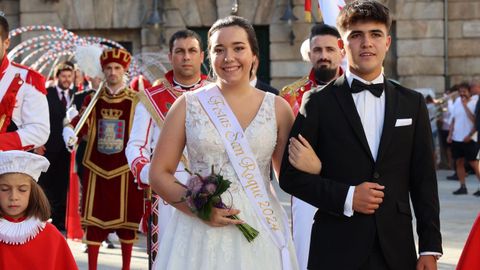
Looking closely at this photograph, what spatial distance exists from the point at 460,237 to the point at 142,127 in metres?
5.34

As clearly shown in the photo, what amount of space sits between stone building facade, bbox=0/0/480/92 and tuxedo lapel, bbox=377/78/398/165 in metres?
18.5

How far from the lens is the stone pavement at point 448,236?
10.4m

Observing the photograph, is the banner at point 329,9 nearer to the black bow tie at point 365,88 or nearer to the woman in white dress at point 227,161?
the woman in white dress at point 227,161

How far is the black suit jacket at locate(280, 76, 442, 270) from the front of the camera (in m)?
4.79

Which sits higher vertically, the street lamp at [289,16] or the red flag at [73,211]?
the street lamp at [289,16]

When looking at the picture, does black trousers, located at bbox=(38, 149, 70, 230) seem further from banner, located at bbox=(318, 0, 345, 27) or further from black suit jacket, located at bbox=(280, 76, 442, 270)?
black suit jacket, located at bbox=(280, 76, 442, 270)

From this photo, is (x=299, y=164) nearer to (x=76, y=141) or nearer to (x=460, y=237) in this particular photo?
(x=76, y=141)

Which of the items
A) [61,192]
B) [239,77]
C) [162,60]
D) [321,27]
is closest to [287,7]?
[162,60]

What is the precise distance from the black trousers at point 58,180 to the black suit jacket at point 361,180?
8859mm

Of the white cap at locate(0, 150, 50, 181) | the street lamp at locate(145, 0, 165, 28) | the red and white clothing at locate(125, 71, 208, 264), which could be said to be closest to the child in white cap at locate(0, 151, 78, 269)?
the white cap at locate(0, 150, 50, 181)

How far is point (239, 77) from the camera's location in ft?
16.9

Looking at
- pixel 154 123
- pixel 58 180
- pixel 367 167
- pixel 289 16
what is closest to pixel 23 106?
pixel 154 123

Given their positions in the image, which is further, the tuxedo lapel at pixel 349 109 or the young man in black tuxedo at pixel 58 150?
the young man in black tuxedo at pixel 58 150

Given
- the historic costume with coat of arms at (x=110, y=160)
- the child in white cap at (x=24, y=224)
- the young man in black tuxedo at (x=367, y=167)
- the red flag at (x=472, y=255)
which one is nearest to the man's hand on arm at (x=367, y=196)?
the young man in black tuxedo at (x=367, y=167)
